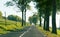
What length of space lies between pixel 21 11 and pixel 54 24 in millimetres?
59447

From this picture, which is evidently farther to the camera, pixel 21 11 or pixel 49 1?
pixel 21 11

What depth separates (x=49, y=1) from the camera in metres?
43.9

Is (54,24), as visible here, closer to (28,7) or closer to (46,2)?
(46,2)

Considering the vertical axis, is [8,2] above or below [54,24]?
above

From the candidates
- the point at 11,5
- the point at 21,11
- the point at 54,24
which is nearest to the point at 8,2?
the point at 11,5

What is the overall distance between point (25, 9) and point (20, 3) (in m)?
7.87

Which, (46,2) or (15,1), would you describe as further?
(15,1)

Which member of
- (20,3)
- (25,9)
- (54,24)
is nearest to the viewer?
(54,24)

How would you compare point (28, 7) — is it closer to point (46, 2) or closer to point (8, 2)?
point (8, 2)

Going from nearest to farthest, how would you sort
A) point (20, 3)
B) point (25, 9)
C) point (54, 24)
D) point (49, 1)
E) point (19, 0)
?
point (54, 24), point (49, 1), point (19, 0), point (20, 3), point (25, 9)

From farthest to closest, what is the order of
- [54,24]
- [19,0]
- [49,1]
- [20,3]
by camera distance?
[20,3] < [19,0] < [49,1] < [54,24]

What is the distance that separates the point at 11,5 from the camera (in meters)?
93.1

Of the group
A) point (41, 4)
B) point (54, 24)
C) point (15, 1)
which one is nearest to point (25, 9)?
point (15, 1)

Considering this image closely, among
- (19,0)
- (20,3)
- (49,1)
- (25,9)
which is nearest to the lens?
(49,1)
